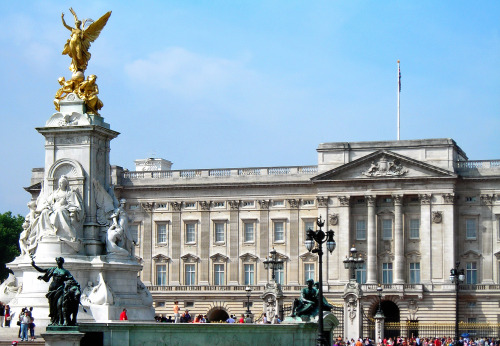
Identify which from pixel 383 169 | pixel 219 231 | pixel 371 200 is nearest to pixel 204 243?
pixel 219 231

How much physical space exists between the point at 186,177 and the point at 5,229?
2450cm

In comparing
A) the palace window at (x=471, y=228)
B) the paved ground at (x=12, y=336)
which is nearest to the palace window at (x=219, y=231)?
the palace window at (x=471, y=228)

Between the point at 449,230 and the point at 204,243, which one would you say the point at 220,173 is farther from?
the point at 449,230

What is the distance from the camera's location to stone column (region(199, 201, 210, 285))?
9506 centimetres

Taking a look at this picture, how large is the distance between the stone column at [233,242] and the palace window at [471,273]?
60.0ft

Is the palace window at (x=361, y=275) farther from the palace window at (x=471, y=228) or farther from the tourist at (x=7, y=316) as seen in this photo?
the tourist at (x=7, y=316)

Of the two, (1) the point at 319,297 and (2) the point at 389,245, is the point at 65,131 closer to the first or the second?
(1) the point at 319,297

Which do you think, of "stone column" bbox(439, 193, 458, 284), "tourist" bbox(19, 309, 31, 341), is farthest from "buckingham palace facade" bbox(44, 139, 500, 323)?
"tourist" bbox(19, 309, 31, 341)

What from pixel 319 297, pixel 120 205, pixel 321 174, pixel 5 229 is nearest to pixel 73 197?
pixel 120 205

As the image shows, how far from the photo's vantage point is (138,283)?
135 feet

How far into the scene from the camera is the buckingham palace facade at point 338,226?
88812 millimetres

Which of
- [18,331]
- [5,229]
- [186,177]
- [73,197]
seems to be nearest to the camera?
[18,331]

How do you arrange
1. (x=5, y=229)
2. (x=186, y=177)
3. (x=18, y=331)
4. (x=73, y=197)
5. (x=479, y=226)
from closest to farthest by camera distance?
1. (x=18, y=331)
2. (x=73, y=197)
3. (x=479, y=226)
4. (x=186, y=177)
5. (x=5, y=229)

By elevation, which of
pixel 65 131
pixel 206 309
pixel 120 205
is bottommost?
pixel 206 309
